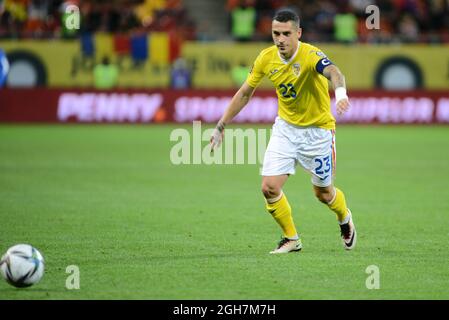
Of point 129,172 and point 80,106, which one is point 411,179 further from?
point 80,106

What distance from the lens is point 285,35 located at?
338 inches

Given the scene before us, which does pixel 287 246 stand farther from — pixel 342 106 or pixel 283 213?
pixel 342 106

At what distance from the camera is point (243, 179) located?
53.6 feet

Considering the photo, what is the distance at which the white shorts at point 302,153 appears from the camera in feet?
29.2

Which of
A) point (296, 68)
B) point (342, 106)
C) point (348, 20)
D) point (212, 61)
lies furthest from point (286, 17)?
point (348, 20)

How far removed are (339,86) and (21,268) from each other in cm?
308

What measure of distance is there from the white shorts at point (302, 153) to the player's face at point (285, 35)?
0.80 meters

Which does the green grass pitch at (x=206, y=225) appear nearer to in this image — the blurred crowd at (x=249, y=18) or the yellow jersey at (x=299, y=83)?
the yellow jersey at (x=299, y=83)

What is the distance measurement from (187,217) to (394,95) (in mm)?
16537

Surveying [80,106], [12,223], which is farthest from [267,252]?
[80,106]

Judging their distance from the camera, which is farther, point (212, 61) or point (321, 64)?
point (212, 61)

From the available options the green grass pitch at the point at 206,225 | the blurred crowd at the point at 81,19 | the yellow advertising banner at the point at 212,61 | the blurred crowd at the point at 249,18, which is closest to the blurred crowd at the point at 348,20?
the blurred crowd at the point at 249,18

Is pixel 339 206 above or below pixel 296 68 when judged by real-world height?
below
